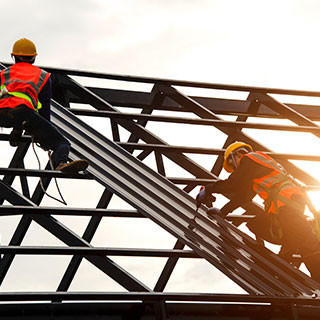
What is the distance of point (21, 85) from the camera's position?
652 cm

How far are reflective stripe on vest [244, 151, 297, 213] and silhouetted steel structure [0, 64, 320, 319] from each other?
555mm

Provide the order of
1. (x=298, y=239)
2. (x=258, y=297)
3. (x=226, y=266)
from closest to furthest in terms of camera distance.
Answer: (x=258, y=297) < (x=226, y=266) < (x=298, y=239)

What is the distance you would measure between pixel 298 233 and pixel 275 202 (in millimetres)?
379

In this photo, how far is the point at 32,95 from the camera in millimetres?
6555

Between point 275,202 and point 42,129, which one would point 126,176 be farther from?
point 275,202

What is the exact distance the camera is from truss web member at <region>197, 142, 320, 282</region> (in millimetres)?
6223

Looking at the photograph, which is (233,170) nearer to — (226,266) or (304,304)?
(226,266)

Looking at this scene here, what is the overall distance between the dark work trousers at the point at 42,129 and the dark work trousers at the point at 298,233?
227cm

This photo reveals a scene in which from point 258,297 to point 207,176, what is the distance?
2.97 meters

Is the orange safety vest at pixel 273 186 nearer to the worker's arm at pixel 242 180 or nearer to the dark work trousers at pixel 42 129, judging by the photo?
the worker's arm at pixel 242 180

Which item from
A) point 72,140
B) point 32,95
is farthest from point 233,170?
point 32,95

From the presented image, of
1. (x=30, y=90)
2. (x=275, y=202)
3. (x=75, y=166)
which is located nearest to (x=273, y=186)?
(x=275, y=202)

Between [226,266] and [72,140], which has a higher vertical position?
[72,140]

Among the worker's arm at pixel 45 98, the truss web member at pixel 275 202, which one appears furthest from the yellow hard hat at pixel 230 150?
the worker's arm at pixel 45 98
